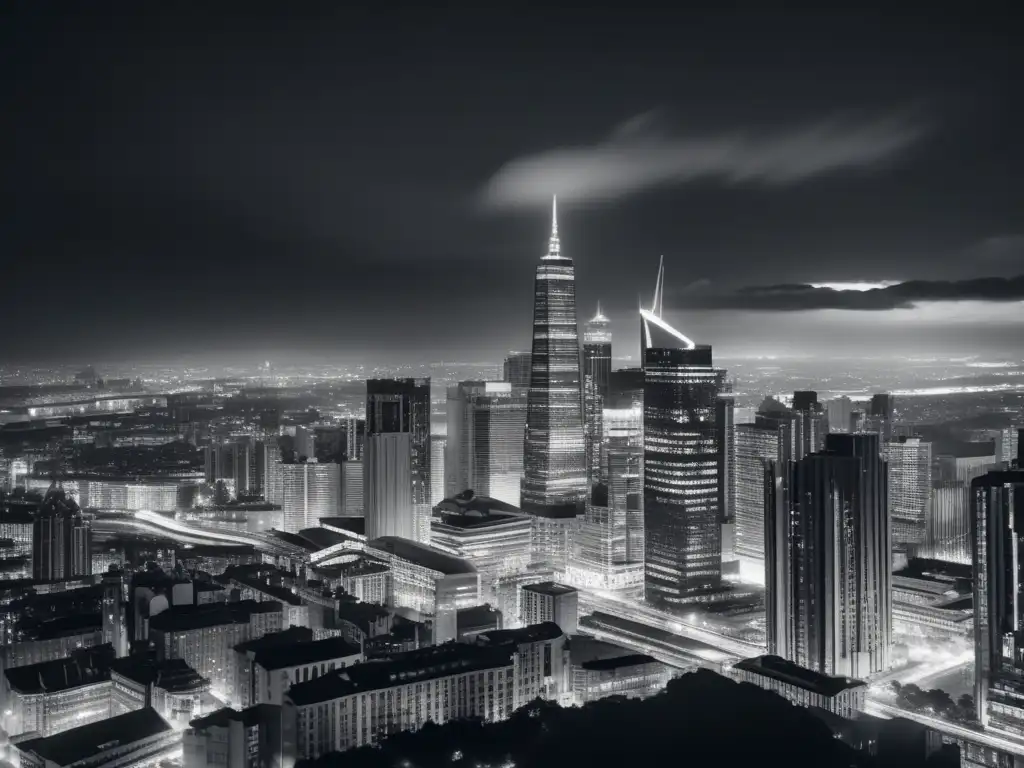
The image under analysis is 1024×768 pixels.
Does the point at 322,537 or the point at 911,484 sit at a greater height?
the point at 911,484

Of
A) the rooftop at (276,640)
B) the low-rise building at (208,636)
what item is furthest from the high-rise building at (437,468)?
the rooftop at (276,640)

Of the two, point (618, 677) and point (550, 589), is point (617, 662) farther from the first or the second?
point (550, 589)

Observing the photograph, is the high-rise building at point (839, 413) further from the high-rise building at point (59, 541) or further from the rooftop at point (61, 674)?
the high-rise building at point (59, 541)

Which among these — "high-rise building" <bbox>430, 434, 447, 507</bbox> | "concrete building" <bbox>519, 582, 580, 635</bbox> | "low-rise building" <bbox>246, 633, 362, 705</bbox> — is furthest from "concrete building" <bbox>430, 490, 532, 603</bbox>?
"low-rise building" <bbox>246, 633, 362, 705</bbox>

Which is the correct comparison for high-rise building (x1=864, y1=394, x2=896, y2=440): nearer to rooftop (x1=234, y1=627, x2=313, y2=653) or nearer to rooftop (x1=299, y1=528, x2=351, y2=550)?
rooftop (x1=234, y1=627, x2=313, y2=653)

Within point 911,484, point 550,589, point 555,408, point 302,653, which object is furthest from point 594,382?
point 302,653

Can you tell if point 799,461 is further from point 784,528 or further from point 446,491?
point 446,491
